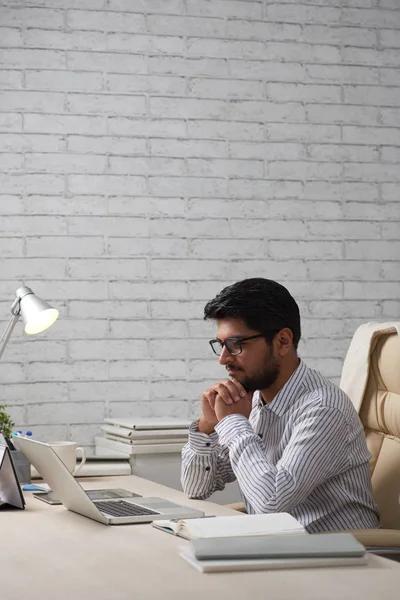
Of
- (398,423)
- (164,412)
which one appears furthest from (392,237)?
(398,423)

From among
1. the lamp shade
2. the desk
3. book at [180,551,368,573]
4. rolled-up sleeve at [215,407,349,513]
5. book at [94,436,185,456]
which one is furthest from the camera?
book at [94,436,185,456]

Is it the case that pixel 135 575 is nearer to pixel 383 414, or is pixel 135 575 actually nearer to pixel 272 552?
pixel 272 552

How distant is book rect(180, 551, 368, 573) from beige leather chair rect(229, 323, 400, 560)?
88 cm

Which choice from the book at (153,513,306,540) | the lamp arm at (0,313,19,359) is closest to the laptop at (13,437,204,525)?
the book at (153,513,306,540)

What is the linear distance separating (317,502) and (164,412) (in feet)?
4.25

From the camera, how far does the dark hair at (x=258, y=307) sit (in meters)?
2.18

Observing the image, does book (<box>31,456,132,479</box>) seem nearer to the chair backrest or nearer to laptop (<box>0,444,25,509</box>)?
laptop (<box>0,444,25,509</box>)

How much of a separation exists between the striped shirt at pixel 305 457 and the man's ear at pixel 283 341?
0.06 m

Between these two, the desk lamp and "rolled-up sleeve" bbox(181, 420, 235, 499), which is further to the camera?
the desk lamp

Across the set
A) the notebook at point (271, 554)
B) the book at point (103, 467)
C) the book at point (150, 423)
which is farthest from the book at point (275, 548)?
the book at point (150, 423)

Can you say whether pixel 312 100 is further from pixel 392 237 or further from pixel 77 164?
pixel 77 164

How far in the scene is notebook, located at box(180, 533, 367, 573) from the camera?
4.32ft

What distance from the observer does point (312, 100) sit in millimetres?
3455

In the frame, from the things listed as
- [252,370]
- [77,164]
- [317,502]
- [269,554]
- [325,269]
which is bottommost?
[317,502]
